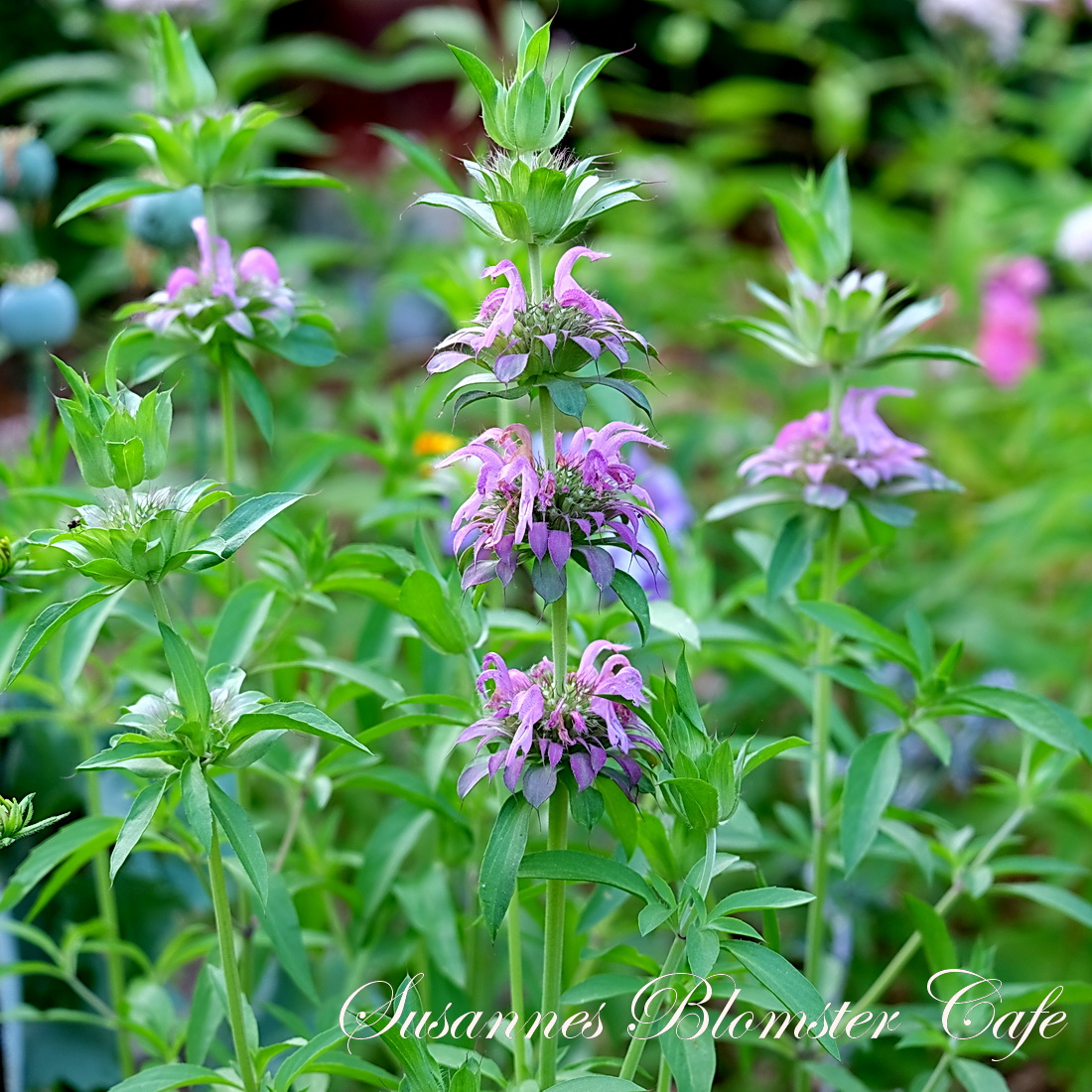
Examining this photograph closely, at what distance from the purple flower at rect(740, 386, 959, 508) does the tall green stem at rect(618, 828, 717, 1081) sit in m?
0.34

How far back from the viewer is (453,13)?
7.37 ft

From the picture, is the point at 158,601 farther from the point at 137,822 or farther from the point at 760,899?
the point at 760,899

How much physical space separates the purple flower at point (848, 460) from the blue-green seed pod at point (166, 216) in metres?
0.69

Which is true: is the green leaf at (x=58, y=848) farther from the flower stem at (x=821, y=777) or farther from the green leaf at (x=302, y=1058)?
the flower stem at (x=821, y=777)

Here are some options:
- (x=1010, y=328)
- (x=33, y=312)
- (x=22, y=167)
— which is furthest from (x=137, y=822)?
(x=1010, y=328)

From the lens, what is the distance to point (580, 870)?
688 mm

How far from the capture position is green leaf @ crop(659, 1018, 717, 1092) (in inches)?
27.3

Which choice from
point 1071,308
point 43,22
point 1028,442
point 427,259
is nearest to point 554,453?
point 427,259

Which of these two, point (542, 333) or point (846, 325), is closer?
point (542, 333)

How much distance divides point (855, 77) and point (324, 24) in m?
1.71

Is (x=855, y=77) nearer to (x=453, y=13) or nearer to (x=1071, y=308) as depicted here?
(x=1071, y=308)

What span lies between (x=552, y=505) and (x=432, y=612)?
145 millimetres

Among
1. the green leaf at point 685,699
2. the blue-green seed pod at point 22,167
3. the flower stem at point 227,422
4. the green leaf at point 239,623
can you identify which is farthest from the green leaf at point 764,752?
the blue-green seed pod at point 22,167

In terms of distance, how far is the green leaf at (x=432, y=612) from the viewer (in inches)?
30.6
